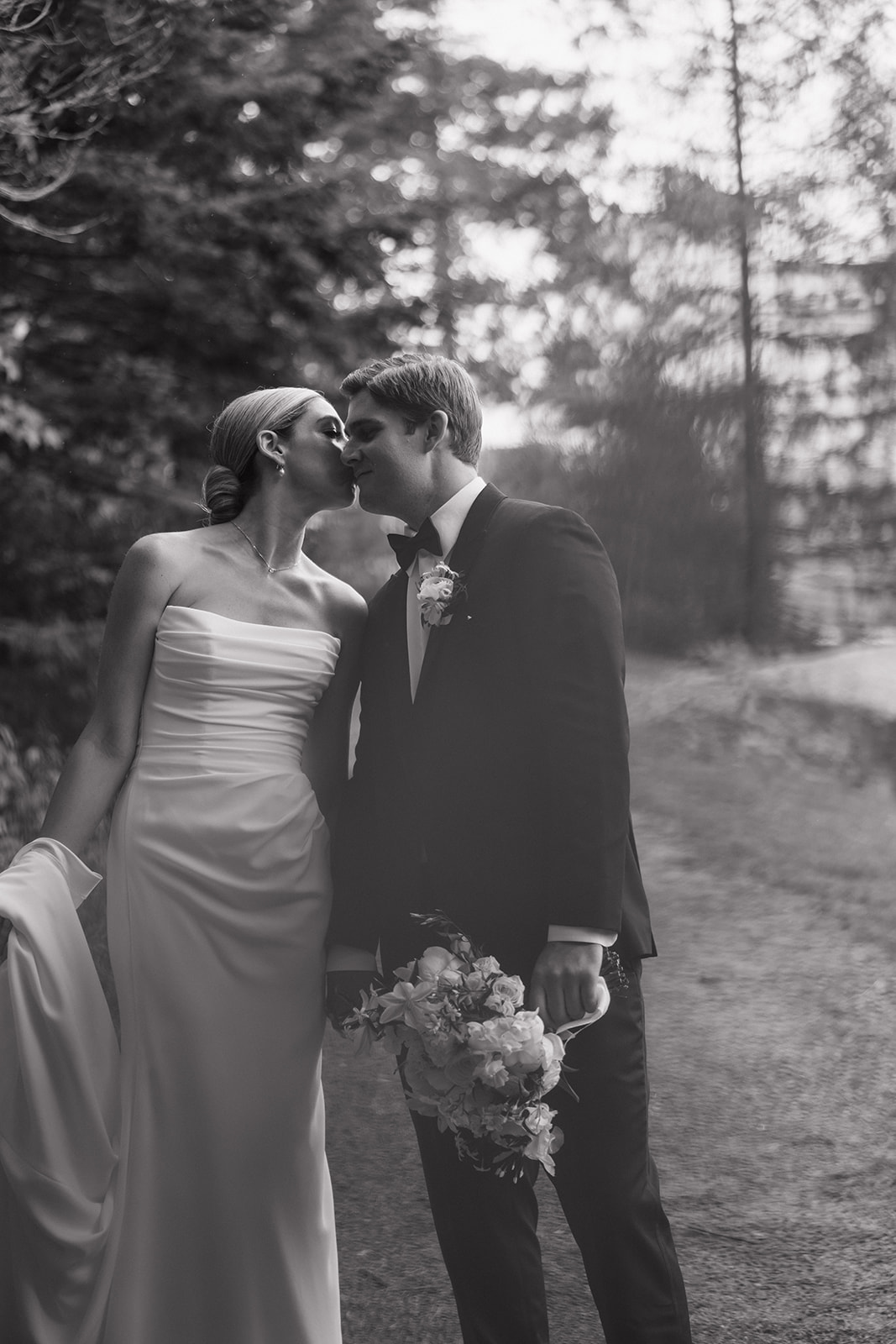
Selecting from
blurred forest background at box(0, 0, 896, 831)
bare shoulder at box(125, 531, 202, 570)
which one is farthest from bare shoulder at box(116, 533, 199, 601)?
blurred forest background at box(0, 0, 896, 831)

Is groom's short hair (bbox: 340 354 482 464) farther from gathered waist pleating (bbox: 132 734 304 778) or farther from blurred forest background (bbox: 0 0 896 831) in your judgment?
blurred forest background (bbox: 0 0 896 831)

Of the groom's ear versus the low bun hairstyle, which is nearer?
the groom's ear

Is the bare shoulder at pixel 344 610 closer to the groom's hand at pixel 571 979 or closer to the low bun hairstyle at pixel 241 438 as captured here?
the low bun hairstyle at pixel 241 438

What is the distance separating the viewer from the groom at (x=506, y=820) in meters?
2.70

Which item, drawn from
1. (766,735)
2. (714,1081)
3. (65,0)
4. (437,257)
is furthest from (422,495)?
(437,257)

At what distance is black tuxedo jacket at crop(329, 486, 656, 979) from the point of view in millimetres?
2688

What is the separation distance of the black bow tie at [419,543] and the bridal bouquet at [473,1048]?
2.74 ft

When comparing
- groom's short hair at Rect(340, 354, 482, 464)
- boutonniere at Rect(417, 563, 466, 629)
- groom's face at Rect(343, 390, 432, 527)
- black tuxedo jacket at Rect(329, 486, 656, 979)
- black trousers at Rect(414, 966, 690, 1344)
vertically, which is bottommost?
black trousers at Rect(414, 966, 690, 1344)

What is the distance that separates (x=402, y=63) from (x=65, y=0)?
312cm

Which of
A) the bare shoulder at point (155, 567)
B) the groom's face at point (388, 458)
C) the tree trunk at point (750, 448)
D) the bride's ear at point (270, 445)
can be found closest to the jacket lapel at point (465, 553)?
the groom's face at point (388, 458)

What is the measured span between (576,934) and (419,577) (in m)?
0.85

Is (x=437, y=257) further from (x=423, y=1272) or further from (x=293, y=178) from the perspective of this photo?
(x=423, y=1272)

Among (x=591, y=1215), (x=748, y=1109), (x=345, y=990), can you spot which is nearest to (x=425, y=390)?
(x=345, y=990)

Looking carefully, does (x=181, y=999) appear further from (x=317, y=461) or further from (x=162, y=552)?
(x=317, y=461)
